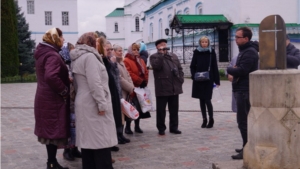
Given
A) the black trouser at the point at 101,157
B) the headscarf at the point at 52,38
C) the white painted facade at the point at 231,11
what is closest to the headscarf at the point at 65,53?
the headscarf at the point at 52,38

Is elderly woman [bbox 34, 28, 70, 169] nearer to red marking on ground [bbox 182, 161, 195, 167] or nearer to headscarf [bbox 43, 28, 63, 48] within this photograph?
headscarf [bbox 43, 28, 63, 48]

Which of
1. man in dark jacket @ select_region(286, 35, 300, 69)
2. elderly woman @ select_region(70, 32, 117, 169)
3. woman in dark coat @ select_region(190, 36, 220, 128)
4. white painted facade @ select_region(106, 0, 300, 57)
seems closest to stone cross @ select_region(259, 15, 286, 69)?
elderly woman @ select_region(70, 32, 117, 169)

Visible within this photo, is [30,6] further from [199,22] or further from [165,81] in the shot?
[165,81]

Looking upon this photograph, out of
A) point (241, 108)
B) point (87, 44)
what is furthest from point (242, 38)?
point (87, 44)

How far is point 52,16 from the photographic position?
5184cm

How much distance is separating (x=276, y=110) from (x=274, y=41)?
0.88 meters

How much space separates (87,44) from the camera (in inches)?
219

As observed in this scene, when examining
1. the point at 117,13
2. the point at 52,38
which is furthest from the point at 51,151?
the point at 117,13

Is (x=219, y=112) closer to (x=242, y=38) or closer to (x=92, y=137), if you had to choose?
(x=242, y=38)

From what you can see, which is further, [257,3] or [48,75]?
[257,3]

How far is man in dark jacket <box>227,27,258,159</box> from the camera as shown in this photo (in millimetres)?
6203

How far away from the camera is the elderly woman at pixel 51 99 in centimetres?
566

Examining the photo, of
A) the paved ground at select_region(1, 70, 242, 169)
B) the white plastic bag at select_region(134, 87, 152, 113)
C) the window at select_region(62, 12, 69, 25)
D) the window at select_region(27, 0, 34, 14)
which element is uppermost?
the window at select_region(27, 0, 34, 14)

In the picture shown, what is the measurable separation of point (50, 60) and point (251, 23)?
72.2 ft
